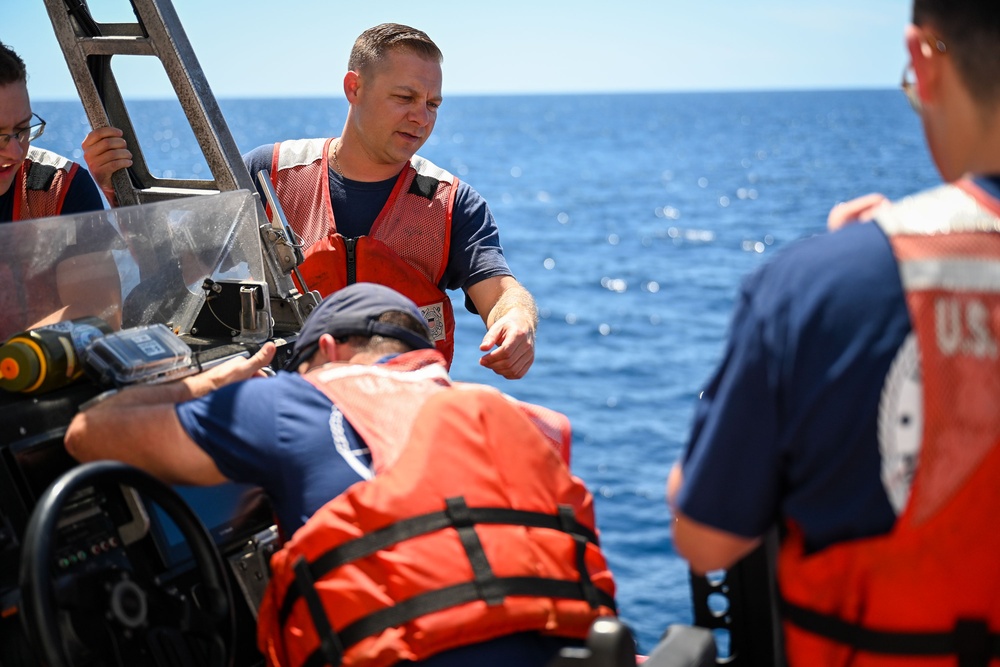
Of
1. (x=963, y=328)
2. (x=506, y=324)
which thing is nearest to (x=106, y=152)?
(x=506, y=324)

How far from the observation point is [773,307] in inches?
70.7

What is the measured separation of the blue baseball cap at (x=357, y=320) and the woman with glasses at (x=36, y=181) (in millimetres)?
1502

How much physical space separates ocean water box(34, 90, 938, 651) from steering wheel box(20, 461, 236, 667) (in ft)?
5.60

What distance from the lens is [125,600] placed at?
2324mm

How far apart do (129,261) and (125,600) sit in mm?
1187

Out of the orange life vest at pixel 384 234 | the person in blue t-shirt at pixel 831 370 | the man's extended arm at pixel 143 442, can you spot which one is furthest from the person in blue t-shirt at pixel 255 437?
the orange life vest at pixel 384 234

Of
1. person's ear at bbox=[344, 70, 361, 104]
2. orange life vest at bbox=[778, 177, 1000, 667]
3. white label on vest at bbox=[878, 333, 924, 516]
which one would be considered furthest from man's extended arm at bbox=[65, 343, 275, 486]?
person's ear at bbox=[344, 70, 361, 104]

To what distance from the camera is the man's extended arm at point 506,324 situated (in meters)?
3.75

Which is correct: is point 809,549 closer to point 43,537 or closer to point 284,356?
point 43,537

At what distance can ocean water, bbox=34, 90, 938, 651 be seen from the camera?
16.6 metres

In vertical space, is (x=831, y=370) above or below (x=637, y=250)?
above

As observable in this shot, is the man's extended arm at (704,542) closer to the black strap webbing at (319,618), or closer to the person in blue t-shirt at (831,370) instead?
the person in blue t-shirt at (831,370)

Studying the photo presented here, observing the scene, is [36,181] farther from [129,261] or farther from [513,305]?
[513,305]

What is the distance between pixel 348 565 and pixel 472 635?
28 centimetres
